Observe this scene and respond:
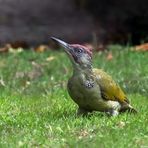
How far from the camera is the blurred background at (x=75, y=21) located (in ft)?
57.7

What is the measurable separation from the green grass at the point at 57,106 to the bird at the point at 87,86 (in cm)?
16

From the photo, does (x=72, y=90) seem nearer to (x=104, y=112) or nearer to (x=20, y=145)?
(x=104, y=112)

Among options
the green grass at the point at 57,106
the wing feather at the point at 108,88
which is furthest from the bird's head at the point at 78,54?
the green grass at the point at 57,106

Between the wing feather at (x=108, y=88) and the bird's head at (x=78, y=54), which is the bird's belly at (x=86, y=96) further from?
the bird's head at (x=78, y=54)

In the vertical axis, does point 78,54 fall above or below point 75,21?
above

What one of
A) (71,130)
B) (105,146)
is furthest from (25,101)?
(105,146)

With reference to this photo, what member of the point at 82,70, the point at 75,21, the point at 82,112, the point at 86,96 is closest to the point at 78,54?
the point at 82,70

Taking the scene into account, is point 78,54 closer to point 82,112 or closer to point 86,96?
point 86,96

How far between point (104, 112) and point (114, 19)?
385 inches

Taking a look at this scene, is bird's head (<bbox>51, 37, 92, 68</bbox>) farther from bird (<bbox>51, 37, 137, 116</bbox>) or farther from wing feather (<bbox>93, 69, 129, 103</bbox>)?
wing feather (<bbox>93, 69, 129, 103</bbox>)

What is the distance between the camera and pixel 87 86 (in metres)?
8.43

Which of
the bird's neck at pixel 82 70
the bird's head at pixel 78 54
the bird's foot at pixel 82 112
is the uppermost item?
the bird's head at pixel 78 54

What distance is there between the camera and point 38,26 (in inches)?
699

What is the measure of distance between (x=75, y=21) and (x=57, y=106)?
28.9ft
